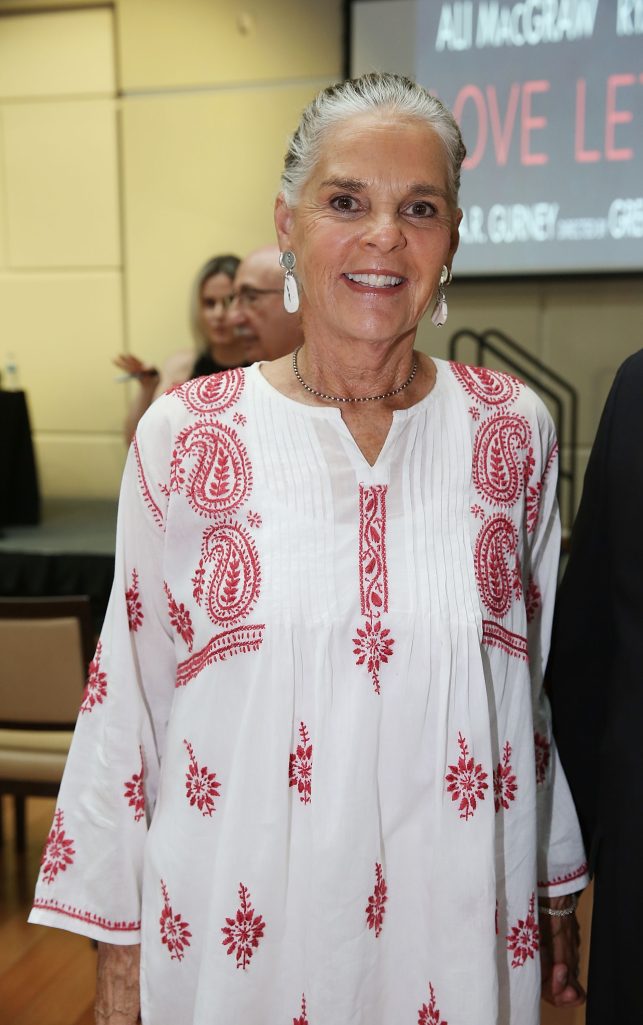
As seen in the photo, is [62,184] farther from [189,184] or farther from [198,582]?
[198,582]

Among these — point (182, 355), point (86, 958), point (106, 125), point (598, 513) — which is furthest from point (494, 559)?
point (106, 125)

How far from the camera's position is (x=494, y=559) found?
48.0 inches

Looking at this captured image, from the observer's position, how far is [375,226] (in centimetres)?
116

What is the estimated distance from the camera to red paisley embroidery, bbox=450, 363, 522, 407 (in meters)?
1.31

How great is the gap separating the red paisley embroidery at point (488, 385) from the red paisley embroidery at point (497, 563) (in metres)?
0.17

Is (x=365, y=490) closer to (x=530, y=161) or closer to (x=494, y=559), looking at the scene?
(x=494, y=559)

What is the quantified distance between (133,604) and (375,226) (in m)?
0.57

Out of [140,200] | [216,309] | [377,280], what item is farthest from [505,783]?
[140,200]

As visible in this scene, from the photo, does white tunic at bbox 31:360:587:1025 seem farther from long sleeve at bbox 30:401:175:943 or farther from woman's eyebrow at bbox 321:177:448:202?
woman's eyebrow at bbox 321:177:448:202

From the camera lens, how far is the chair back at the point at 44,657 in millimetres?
2541

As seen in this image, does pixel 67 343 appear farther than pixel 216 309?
Yes

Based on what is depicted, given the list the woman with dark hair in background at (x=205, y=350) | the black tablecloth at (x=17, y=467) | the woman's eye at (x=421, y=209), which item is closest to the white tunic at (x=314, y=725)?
the woman's eye at (x=421, y=209)

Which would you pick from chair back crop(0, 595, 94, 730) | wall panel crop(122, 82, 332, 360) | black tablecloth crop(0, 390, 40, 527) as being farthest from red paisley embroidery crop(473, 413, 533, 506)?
wall panel crop(122, 82, 332, 360)

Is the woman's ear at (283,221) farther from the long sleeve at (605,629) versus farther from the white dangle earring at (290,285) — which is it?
the long sleeve at (605,629)
